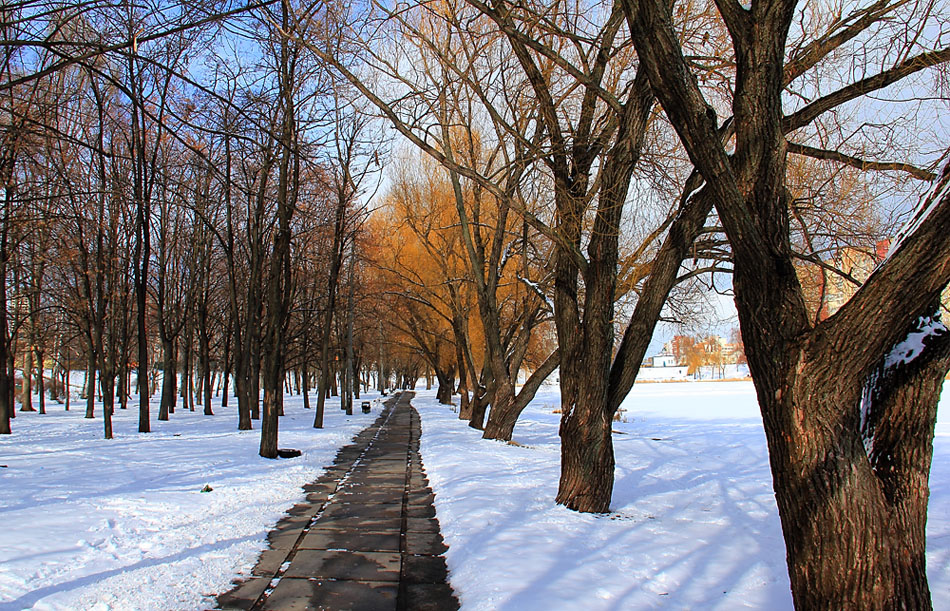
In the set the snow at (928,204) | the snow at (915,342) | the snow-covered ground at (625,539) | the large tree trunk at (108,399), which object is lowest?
the snow-covered ground at (625,539)

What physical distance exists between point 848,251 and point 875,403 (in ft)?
15.7

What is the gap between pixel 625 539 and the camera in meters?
5.97

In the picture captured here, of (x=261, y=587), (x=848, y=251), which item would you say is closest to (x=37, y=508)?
(x=261, y=587)

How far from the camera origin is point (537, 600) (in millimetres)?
4250

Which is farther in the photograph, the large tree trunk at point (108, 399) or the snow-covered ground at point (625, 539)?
the large tree trunk at point (108, 399)

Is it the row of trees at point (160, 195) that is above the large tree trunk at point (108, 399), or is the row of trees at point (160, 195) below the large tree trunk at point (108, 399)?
above

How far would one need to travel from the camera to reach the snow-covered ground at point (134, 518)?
14.8 feet

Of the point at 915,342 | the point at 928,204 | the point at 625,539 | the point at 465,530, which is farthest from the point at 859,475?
the point at 465,530

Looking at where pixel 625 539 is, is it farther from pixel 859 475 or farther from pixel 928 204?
pixel 928 204

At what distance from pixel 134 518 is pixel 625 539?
5313 mm

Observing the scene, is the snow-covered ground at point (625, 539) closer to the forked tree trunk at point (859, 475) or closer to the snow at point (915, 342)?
the forked tree trunk at point (859, 475)

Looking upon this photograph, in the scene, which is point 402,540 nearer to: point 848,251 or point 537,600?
point 537,600

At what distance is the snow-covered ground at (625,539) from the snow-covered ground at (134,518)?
82.8 inches

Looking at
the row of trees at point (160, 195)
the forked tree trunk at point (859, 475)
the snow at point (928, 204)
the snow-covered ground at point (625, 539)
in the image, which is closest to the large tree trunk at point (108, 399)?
the row of trees at point (160, 195)
